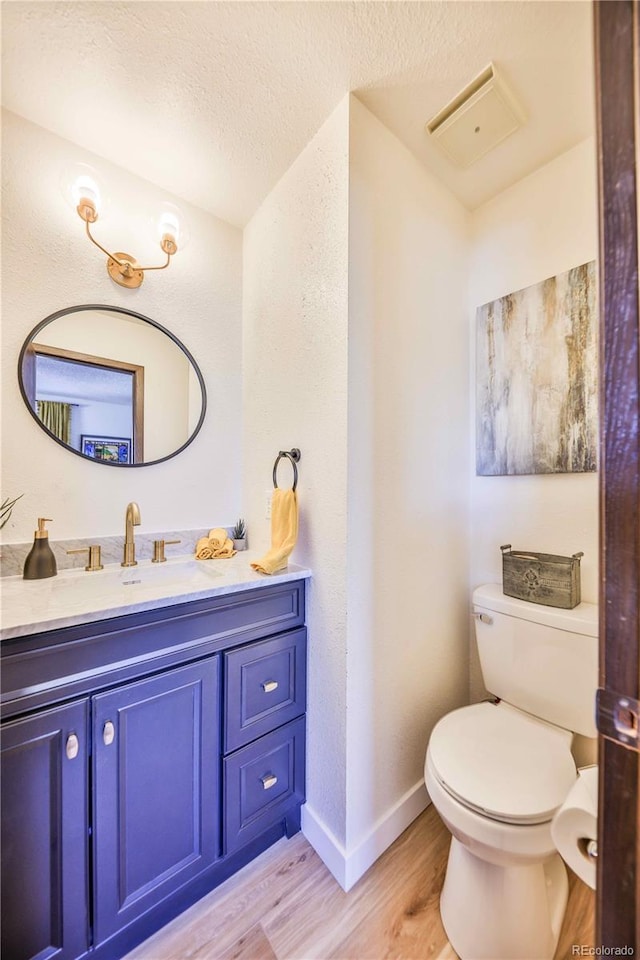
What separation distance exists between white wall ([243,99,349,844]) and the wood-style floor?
157 mm

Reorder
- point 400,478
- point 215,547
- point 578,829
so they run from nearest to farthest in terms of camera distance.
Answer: point 578,829, point 400,478, point 215,547

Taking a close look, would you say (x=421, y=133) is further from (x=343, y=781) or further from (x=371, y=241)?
(x=343, y=781)

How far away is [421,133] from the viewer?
1.23 m

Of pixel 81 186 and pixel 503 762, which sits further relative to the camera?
pixel 81 186

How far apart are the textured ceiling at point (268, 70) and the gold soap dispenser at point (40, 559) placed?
136 centimetres

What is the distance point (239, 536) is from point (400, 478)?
2.67 feet

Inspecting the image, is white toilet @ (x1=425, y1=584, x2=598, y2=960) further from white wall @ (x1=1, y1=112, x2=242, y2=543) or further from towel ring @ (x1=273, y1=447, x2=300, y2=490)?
white wall @ (x1=1, y1=112, x2=242, y2=543)

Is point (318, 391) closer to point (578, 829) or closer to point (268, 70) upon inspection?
point (268, 70)

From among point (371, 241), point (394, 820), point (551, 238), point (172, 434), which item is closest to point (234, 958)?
point (394, 820)

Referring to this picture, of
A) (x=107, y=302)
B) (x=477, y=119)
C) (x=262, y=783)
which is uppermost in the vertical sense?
(x=477, y=119)

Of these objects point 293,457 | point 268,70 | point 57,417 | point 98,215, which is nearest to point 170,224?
point 98,215

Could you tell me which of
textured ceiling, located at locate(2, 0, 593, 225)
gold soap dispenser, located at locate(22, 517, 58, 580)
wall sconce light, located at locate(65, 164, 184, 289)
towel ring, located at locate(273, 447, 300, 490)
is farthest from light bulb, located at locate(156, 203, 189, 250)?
gold soap dispenser, located at locate(22, 517, 58, 580)

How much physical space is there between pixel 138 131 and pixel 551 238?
154cm

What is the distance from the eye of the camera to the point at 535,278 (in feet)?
4.49
